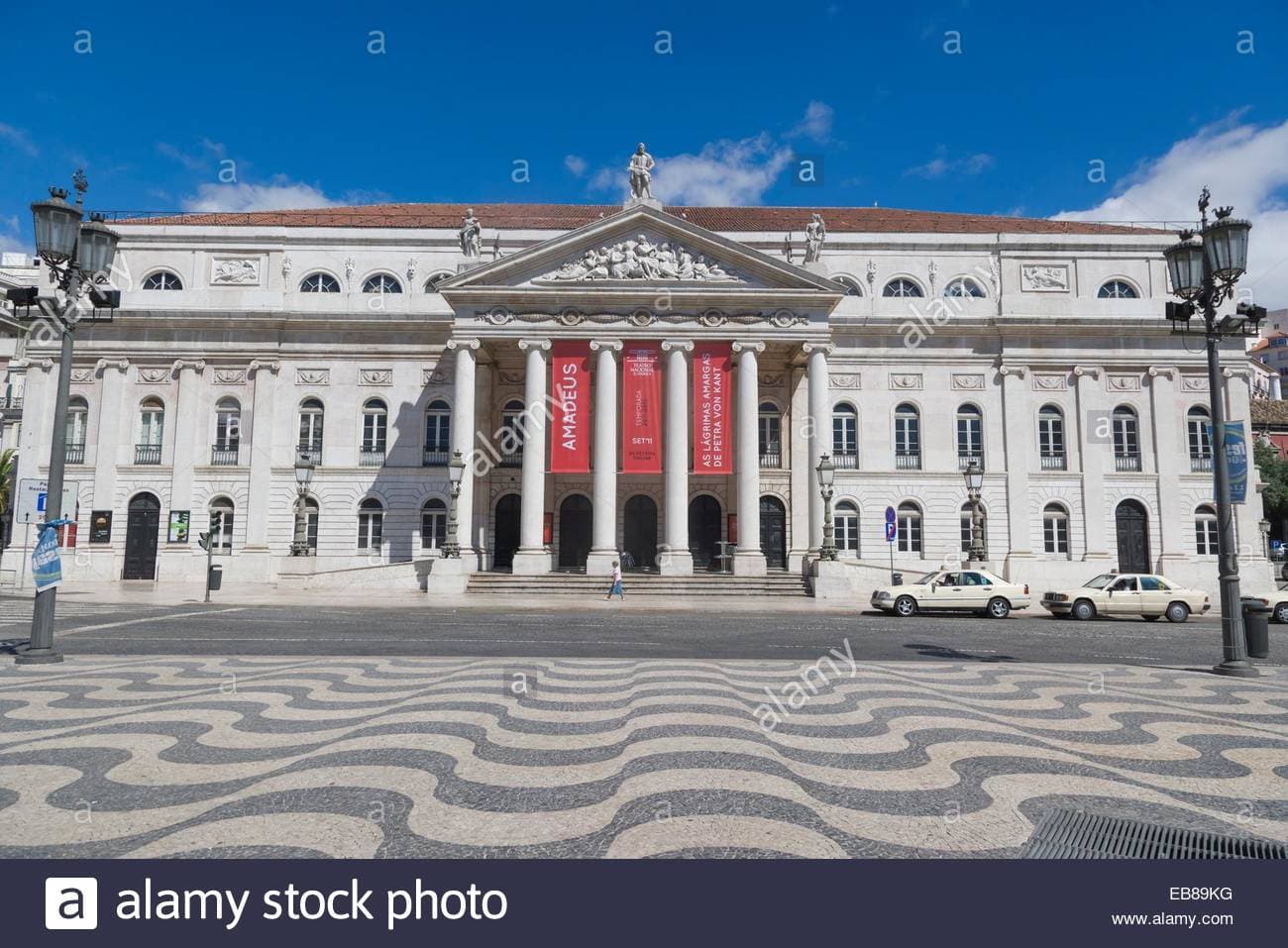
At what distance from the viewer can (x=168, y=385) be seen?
34.7 metres

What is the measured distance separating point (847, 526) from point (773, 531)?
129 inches

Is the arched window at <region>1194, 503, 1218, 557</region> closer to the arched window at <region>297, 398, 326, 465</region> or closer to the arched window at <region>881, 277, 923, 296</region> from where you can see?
the arched window at <region>881, 277, 923, 296</region>

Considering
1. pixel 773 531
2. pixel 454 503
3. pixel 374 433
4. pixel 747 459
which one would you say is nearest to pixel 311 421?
pixel 374 433

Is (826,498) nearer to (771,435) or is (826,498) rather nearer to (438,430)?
(771,435)

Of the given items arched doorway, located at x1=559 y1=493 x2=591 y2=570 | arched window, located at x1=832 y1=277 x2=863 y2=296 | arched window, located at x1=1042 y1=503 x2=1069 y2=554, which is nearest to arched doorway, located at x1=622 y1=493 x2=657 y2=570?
arched doorway, located at x1=559 y1=493 x2=591 y2=570

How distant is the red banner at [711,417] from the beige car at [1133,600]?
1273 cm

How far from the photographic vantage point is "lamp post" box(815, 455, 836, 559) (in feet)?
89.6

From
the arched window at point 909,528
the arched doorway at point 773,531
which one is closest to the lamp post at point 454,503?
the arched doorway at point 773,531

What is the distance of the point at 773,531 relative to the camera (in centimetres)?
3450

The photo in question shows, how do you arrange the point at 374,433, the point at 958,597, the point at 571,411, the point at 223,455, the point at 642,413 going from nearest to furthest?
the point at 958,597 → the point at 571,411 → the point at 642,413 → the point at 223,455 → the point at 374,433

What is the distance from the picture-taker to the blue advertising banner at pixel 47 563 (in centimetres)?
956

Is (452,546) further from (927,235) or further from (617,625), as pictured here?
(927,235)
